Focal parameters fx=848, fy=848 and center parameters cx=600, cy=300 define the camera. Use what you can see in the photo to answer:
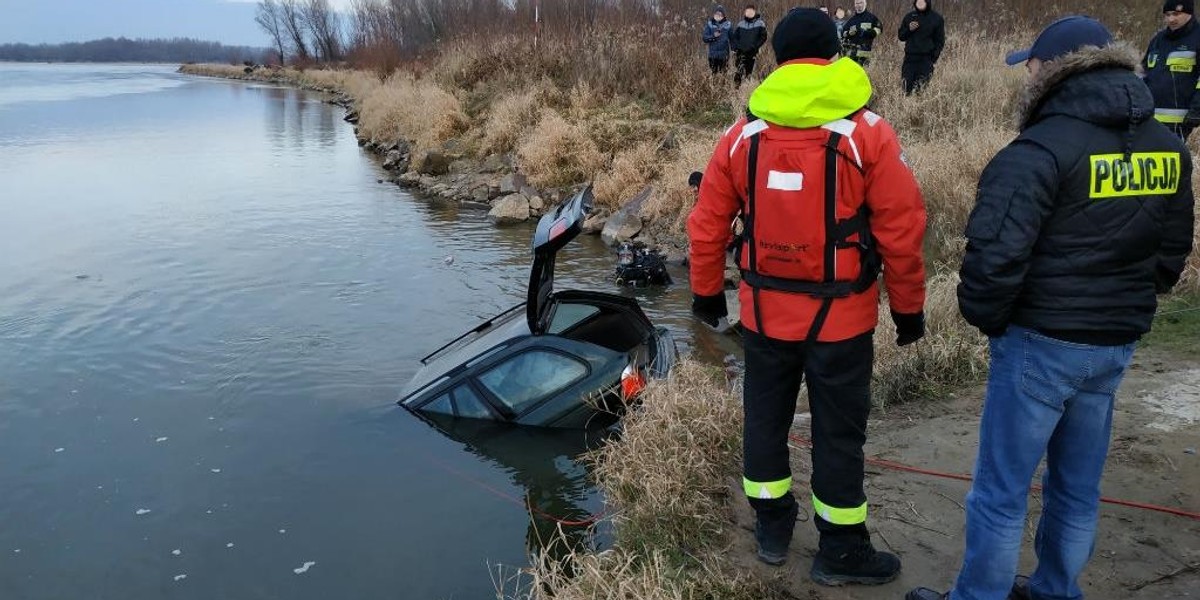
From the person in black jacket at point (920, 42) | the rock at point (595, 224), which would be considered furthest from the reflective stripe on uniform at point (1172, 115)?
the rock at point (595, 224)

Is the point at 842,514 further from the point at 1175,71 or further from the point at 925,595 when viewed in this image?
the point at 1175,71

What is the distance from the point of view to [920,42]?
13.3 m

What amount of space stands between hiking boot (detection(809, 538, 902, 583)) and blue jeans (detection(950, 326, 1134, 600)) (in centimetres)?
52

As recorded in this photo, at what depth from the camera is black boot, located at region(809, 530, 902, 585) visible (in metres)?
3.58

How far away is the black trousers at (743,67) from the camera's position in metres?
17.5

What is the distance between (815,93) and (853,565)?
6.44 feet

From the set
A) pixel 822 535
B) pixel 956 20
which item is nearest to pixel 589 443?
pixel 822 535

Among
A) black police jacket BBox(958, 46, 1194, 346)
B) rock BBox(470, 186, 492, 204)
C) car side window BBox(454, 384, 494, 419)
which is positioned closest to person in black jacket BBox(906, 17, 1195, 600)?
black police jacket BBox(958, 46, 1194, 346)

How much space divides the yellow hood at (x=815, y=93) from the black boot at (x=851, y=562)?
1709mm

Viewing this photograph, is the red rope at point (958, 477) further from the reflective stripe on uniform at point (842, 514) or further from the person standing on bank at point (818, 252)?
the person standing on bank at point (818, 252)

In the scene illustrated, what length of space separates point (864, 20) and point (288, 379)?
34.2 ft

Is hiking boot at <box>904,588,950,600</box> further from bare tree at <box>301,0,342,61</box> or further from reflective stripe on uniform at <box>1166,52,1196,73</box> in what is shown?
bare tree at <box>301,0,342,61</box>

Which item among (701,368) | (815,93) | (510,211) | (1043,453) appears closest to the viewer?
(1043,453)

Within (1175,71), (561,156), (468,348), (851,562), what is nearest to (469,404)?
(468,348)
